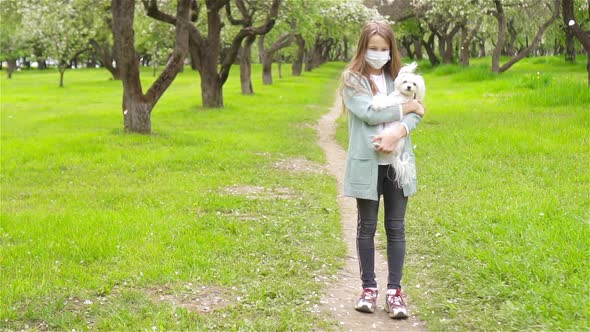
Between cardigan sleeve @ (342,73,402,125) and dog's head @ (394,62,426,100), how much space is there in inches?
4.9

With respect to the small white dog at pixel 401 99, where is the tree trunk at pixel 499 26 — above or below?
above

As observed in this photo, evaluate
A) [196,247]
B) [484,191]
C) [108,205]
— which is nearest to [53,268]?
[196,247]

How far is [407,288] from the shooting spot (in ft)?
18.9

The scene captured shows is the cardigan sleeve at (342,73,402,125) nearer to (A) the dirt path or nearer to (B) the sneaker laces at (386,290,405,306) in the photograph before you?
(B) the sneaker laces at (386,290,405,306)

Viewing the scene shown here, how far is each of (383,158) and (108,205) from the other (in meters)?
4.88

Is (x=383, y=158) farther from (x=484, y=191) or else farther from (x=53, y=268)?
(x=484, y=191)

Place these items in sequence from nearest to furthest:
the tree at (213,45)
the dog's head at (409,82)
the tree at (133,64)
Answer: the dog's head at (409,82), the tree at (133,64), the tree at (213,45)

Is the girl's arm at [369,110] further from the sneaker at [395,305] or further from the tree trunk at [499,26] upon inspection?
the tree trunk at [499,26]

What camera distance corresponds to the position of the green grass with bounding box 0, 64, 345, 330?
5.10m

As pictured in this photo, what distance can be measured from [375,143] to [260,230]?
2957mm

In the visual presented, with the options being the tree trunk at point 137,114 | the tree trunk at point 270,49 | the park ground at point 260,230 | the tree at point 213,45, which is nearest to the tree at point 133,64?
the tree trunk at point 137,114

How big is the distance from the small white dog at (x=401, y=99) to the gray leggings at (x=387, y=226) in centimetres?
8

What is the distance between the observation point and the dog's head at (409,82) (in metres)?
4.81

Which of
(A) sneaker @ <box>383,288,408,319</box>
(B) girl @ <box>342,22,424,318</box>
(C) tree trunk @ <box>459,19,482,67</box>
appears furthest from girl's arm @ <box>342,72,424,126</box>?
(C) tree trunk @ <box>459,19,482,67</box>
